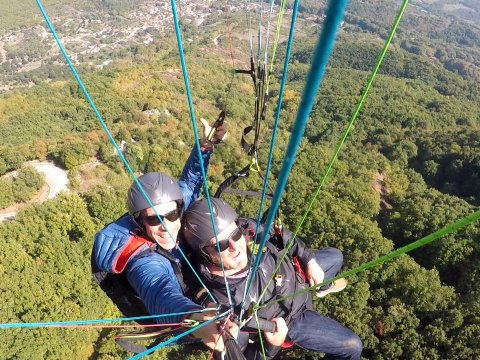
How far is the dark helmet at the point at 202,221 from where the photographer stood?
9.85ft

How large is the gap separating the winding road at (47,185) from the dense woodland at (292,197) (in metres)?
0.43

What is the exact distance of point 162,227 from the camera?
304 cm

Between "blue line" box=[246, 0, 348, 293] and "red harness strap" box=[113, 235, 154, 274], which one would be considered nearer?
"blue line" box=[246, 0, 348, 293]

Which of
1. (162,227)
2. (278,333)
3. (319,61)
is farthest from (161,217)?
(319,61)

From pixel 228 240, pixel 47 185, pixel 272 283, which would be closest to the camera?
pixel 228 240

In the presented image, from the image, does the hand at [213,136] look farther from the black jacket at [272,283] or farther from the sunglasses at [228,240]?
the sunglasses at [228,240]

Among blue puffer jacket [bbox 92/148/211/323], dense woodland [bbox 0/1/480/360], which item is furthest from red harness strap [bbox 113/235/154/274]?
dense woodland [bbox 0/1/480/360]

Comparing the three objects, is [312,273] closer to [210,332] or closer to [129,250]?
[210,332]

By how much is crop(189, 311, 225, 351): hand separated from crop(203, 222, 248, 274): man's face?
0.70 metres

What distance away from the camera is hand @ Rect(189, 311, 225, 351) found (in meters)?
2.26

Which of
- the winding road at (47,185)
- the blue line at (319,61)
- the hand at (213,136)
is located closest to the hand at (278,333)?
the hand at (213,136)

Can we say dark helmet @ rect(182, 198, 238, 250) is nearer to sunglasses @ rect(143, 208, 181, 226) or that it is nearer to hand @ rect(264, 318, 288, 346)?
sunglasses @ rect(143, 208, 181, 226)

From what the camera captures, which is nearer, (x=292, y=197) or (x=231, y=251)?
(x=231, y=251)

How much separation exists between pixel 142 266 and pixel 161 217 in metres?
0.48
